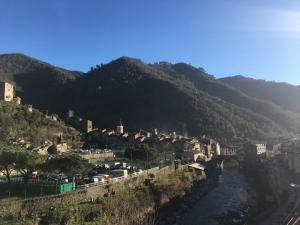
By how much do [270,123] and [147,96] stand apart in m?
53.7

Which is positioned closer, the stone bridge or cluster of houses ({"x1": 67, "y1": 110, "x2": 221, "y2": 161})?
cluster of houses ({"x1": 67, "y1": 110, "x2": 221, "y2": 161})

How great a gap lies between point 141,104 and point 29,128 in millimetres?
63149

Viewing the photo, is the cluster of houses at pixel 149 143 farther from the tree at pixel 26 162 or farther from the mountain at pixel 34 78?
Result: the tree at pixel 26 162

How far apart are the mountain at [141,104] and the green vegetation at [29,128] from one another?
40102 millimetres

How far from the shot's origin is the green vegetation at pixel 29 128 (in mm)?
63125

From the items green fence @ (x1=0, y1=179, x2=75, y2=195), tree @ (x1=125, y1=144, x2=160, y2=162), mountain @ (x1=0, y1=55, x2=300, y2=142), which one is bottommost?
green fence @ (x1=0, y1=179, x2=75, y2=195)

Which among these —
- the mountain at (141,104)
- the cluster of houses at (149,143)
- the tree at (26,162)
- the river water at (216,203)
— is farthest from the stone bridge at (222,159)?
the tree at (26,162)

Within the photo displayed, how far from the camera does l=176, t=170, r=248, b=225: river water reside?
4084 centimetres

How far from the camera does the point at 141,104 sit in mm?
131125

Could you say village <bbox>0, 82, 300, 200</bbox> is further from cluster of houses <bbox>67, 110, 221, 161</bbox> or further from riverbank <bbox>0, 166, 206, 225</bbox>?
riverbank <bbox>0, 166, 206, 225</bbox>

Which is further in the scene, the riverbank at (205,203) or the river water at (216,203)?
the river water at (216,203)

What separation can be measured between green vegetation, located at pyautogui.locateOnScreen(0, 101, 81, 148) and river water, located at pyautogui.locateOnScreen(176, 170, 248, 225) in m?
28.0

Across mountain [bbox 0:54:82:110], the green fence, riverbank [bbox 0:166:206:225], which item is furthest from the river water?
mountain [bbox 0:54:82:110]

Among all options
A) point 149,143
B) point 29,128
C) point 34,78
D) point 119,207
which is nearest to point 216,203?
point 119,207
